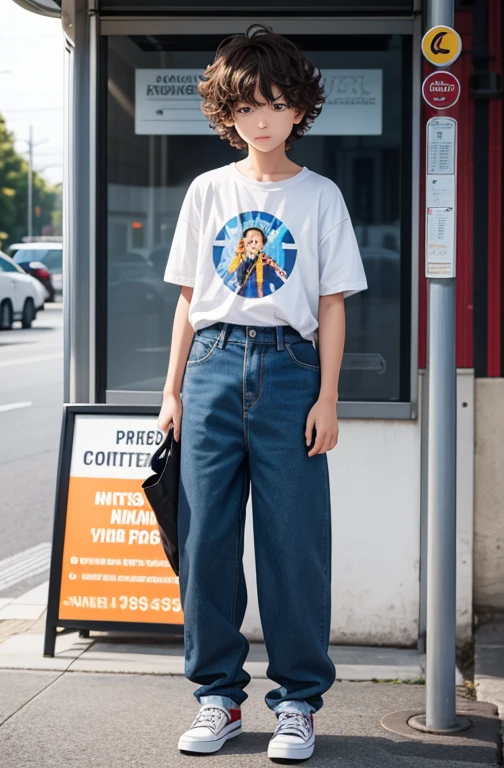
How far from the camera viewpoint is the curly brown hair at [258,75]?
2.98 m

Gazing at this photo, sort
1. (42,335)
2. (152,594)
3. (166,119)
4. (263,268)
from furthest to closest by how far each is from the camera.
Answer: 1. (42,335)
2. (166,119)
3. (152,594)
4. (263,268)

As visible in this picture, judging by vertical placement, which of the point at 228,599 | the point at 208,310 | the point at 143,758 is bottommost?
the point at 143,758

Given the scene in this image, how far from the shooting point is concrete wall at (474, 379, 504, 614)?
447cm

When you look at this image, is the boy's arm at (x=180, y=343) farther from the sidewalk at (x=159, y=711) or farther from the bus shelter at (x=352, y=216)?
the bus shelter at (x=352, y=216)

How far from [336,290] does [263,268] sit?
0.21 meters

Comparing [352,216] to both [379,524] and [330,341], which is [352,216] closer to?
[379,524]

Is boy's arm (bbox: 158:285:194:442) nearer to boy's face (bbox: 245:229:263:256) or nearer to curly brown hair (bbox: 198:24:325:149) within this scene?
boy's face (bbox: 245:229:263:256)

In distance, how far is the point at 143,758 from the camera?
3.15m

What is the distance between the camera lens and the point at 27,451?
10344 millimetres

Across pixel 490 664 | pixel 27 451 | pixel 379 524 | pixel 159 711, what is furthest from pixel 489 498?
pixel 27 451

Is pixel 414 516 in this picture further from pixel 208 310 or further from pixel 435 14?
pixel 435 14

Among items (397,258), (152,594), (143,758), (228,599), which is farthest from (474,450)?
(143,758)

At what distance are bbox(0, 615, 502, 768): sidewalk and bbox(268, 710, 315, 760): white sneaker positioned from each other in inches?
2.3

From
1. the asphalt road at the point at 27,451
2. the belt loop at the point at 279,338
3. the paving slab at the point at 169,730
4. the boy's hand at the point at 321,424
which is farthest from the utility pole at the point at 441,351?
the asphalt road at the point at 27,451
